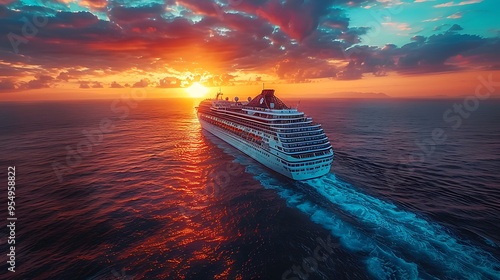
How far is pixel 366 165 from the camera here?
5344 cm

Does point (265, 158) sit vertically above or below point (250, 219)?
above

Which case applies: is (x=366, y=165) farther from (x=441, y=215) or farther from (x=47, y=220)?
(x=47, y=220)

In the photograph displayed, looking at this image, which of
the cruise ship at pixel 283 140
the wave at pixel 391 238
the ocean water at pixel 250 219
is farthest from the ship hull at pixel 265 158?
the wave at pixel 391 238

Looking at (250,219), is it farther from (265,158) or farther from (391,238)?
(265,158)

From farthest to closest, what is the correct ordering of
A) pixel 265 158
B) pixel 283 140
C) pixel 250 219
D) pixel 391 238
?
pixel 265 158 → pixel 283 140 → pixel 250 219 → pixel 391 238

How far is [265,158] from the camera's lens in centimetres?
5131

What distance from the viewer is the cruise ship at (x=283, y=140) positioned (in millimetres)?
43125

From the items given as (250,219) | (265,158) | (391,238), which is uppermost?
(265,158)

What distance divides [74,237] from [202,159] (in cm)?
3530

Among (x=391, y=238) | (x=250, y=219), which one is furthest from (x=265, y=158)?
(x=391, y=238)

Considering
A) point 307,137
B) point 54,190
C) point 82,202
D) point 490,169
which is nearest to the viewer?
point 82,202

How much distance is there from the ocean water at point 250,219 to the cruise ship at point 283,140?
286 cm

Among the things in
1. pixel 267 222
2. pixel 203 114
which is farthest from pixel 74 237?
pixel 203 114

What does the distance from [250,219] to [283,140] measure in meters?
19.9
